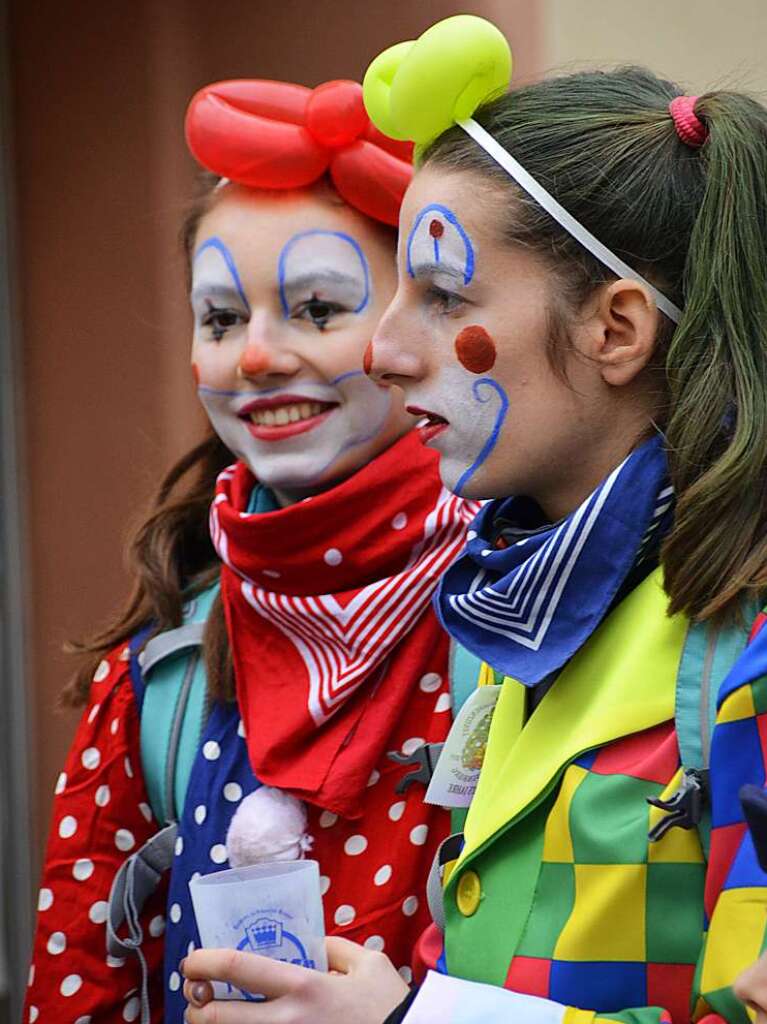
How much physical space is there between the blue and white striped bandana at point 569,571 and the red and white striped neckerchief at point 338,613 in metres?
0.52

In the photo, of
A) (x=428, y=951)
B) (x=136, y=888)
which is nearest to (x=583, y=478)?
(x=428, y=951)

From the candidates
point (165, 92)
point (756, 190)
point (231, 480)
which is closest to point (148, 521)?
point (231, 480)

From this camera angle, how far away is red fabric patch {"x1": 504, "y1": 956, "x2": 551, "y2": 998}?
1.57 meters

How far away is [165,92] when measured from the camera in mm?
4148

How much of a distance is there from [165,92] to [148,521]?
70.3 inches

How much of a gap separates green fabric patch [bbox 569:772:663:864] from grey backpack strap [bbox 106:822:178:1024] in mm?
1035

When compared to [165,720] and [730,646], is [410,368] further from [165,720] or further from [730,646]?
[165,720]

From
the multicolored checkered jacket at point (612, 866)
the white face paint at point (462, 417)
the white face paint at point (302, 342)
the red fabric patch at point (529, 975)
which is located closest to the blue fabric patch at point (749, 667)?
the multicolored checkered jacket at point (612, 866)

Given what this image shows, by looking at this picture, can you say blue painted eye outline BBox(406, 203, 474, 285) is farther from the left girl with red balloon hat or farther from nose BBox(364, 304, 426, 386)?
the left girl with red balloon hat

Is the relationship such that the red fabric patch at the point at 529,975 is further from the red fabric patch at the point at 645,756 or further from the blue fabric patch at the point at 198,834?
the blue fabric patch at the point at 198,834

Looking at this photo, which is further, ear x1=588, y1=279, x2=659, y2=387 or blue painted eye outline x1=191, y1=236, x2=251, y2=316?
blue painted eye outline x1=191, y1=236, x2=251, y2=316

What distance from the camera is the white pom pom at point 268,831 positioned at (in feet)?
7.40

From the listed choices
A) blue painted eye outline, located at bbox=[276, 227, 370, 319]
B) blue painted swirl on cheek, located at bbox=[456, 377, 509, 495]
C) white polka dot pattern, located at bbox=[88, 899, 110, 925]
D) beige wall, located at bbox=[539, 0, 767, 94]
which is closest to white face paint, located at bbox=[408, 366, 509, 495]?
blue painted swirl on cheek, located at bbox=[456, 377, 509, 495]

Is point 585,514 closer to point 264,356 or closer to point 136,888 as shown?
point 264,356
